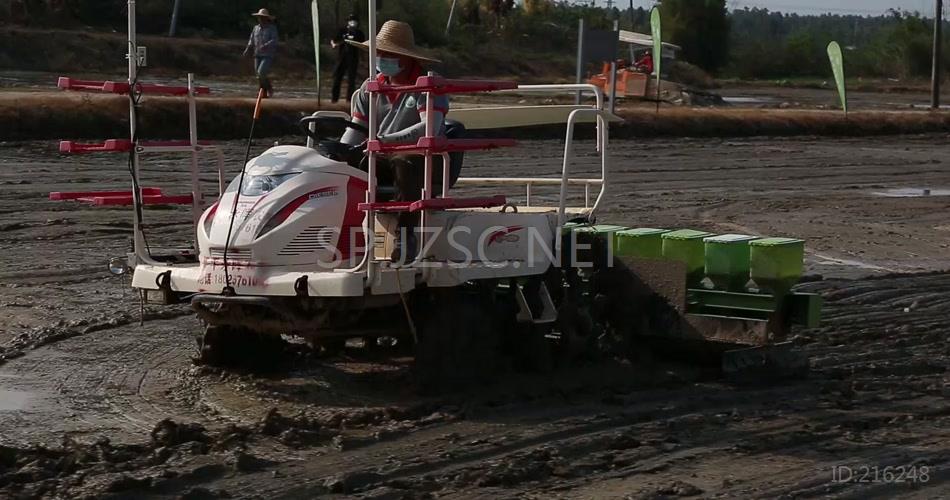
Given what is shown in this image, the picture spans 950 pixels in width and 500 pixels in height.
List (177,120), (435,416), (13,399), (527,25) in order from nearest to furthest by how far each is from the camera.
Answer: (435,416) → (13,399) → (177,120) → (527,25)

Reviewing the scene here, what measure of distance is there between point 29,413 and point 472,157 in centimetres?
1460

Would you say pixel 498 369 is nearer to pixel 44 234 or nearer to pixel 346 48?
pixel 44 234

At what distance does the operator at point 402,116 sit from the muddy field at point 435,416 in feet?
3.74

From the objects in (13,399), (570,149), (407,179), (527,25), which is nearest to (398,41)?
(407,179)

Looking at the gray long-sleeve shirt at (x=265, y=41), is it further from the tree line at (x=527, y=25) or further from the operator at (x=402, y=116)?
the operator at (x=402, y=116)

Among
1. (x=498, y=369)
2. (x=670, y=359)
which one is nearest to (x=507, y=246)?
(x=498, y=369)

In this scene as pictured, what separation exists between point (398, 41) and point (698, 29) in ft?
186

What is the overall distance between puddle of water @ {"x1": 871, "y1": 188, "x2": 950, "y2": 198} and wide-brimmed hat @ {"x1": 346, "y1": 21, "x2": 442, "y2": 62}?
546 inches

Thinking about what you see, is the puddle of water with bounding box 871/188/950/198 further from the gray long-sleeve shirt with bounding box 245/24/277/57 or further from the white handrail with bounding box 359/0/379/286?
the white handrail with bounding box 359/0/379/286

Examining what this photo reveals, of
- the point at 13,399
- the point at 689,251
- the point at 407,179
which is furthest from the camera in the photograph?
the point at 689,251

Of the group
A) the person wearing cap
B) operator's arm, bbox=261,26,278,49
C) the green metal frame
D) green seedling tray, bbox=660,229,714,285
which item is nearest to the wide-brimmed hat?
green seedling tray, bbox=660,229,714,285

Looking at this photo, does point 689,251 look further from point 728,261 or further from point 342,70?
point 342,70

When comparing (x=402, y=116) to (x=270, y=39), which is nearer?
(x=402, y=116)

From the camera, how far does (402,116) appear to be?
355 inches
